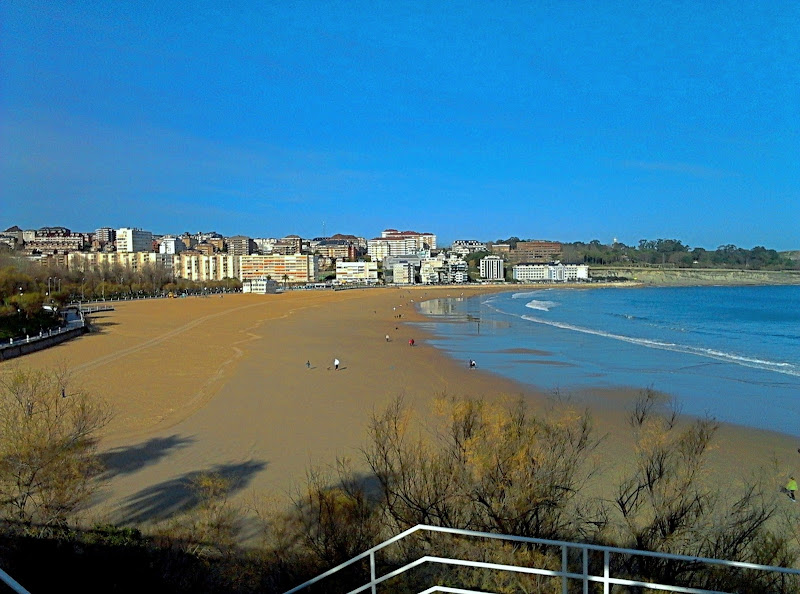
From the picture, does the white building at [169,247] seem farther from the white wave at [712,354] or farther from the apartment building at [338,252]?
the white wave at [712,354]

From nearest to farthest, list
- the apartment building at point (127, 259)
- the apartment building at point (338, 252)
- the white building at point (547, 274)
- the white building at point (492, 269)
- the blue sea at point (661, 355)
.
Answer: the blue sea at point (661, 355) → the apartment building at point (127, 259) → the white building at point (492, 269) → the white building at point (547, 274) → the apartment building at point (338, 252)

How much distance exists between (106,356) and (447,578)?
23.7 m

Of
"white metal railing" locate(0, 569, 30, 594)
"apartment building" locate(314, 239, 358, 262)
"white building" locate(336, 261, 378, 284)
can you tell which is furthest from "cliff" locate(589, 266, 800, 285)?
"white metal railing" locate(0, 569, 30, 594)

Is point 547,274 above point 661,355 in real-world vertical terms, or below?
above

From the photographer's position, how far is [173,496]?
9.45m

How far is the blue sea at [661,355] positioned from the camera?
54.9 feet

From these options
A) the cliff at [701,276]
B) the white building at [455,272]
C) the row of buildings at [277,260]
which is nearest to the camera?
the row of buildings at [277,260]

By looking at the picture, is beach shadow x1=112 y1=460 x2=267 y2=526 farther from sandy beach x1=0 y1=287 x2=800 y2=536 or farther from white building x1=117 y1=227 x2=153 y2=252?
white building x1=117 y1=227 x2=153 y2=252

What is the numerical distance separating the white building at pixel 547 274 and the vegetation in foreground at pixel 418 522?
135 m

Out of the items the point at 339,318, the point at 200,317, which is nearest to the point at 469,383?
the point at 339,318

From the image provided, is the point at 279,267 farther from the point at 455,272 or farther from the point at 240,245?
the point at 240,245

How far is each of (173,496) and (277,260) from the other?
121m

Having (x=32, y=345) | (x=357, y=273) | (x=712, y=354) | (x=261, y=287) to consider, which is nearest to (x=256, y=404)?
(x=32, y=345)

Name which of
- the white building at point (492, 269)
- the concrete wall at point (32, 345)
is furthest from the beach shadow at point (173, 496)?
the white building at point (492, 269)
